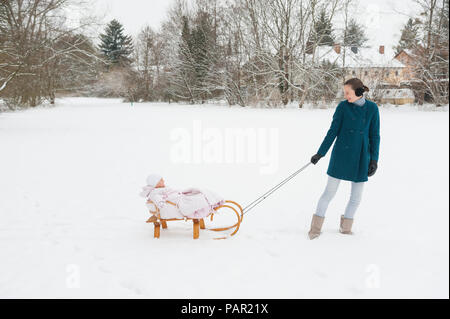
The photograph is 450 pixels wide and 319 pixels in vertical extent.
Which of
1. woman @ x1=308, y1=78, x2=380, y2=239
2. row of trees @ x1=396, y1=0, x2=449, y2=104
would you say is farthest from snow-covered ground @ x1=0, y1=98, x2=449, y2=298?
row of trees @ x1=396, y1=0, x2=449, y2=104

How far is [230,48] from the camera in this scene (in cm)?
2788

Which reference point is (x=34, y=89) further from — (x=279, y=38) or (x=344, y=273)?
(x=344, y=273)

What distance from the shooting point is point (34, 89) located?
16.3 m

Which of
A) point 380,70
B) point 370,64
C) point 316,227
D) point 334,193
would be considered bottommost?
point 316,227

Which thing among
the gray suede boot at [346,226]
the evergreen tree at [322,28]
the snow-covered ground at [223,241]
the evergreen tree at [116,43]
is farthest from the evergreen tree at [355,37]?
the evergreen tree at [116,43]

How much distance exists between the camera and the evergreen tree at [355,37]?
22562 millimetres

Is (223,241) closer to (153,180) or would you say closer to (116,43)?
(153,180)

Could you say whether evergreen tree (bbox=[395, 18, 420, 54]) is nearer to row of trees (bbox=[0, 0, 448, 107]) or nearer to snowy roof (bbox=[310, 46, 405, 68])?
row of trees (bbox=[0, 0, 448, 107])

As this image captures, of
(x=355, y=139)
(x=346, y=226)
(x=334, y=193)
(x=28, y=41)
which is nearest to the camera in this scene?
(x=355, y=139)

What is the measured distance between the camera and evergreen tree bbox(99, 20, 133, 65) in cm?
5325

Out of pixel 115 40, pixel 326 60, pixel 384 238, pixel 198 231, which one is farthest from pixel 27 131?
pixel 115 40

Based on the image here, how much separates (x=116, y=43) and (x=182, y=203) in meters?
57.6
